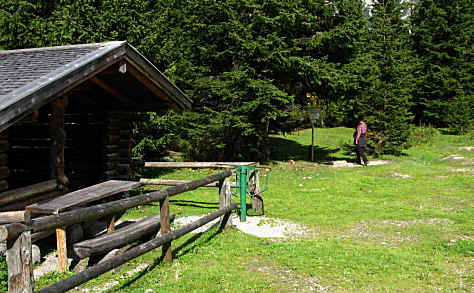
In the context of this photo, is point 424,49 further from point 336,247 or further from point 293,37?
point 336,247

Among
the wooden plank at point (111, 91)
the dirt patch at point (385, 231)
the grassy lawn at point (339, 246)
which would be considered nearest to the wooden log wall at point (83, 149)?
the wooden plank at point (111, 91)

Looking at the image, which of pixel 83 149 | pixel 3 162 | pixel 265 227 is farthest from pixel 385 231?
pixel 83 149

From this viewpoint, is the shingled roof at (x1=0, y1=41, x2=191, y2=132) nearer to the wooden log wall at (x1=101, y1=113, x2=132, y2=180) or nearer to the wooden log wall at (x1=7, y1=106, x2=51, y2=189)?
the wooden log wall at (x1=101, y1=113, x2=132, y2=180)

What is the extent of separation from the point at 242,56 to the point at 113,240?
45.9ft

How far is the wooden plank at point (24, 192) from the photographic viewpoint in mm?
6938

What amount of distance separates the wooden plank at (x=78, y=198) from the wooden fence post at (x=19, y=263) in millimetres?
2378

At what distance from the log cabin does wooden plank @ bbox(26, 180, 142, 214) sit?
3.07 ft

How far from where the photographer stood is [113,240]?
5738mm

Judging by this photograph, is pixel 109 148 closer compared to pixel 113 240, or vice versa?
pixel 113 240

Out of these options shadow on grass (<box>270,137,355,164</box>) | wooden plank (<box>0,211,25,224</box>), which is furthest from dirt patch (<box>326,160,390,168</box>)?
wooden plank (<box>0,211,25,224</box>)

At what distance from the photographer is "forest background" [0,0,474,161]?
16422mm

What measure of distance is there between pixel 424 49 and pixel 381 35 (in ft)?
52.8

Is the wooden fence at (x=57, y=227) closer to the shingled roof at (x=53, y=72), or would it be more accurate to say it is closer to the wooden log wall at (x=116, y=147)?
the shingled roof at (x=53, y=72)

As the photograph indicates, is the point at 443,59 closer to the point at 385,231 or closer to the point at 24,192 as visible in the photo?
the point at 385,231
